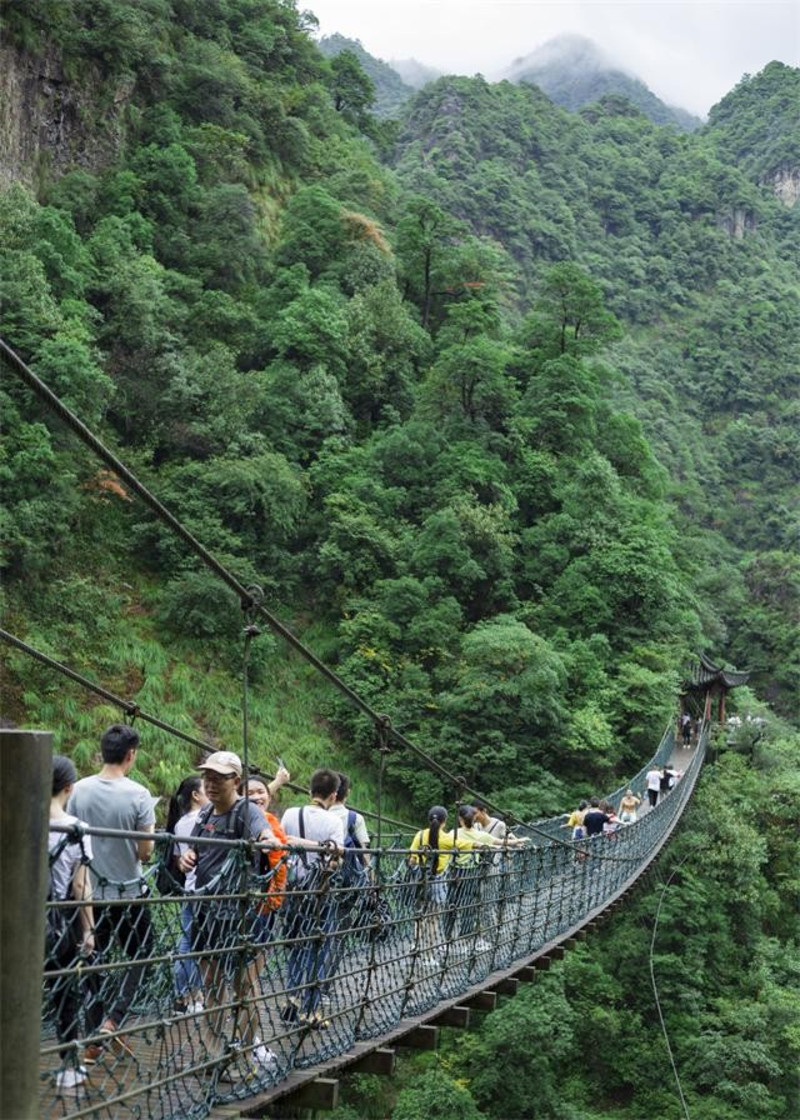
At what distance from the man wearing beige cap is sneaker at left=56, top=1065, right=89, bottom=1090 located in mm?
282

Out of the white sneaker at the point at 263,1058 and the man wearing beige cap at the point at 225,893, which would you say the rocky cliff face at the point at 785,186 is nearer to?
the man wearing beige cap at the point at 225,893

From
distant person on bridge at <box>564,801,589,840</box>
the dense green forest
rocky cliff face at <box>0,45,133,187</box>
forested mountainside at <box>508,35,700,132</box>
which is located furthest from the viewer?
forested mountainside at <box>508,35,700,132</box>

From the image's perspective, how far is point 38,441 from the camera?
11273mm

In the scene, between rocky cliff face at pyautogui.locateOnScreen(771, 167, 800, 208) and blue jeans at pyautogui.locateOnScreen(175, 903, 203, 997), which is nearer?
blue jeans at pyautogui.locateOnScreen(175, 903, 203, 997)

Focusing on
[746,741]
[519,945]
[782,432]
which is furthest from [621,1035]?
[782,432]

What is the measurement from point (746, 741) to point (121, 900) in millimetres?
15622

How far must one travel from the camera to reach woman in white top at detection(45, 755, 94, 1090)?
1.60 metres

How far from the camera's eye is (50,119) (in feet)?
49.9

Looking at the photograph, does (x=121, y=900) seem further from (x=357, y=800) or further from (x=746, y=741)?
(x=746, y=741)

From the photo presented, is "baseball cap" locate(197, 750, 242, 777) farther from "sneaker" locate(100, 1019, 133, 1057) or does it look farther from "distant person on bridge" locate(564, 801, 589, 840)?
"distant person on bridge" locate(564, 801, 589, 840)

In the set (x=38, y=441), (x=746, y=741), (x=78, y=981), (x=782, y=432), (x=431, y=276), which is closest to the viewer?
(x=78, y=981)

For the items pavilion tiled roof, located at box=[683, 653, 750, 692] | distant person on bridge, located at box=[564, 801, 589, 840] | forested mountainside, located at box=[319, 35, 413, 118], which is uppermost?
forested mountainside, located at box=[319, 35, 413, 118]

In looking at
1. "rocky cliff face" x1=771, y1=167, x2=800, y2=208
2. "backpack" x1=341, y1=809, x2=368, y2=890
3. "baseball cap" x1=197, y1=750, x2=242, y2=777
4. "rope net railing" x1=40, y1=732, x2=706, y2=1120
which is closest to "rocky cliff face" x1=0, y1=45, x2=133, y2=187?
"rope net railing" x1=40, y1=732, x2=706, y2=1120

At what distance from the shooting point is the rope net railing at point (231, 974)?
1715 millimetres
